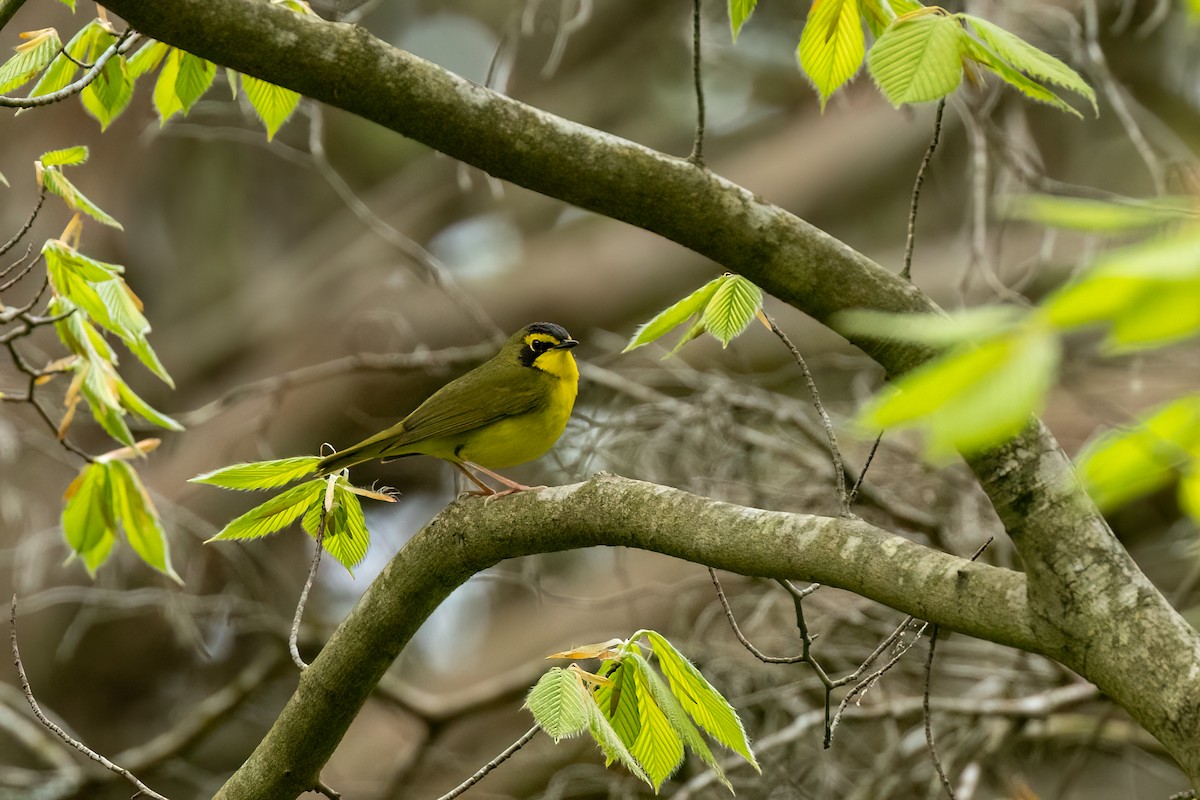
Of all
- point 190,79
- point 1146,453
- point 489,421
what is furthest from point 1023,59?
point 489,421

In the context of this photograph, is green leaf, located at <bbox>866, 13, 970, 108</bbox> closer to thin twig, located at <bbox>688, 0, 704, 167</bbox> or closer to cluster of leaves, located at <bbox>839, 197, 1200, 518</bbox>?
thin twig, located at <bbox>688, 0, 704, 167</bbox>

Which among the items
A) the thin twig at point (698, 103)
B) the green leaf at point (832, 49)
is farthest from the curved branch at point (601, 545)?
the green leaf at point (832, 49)

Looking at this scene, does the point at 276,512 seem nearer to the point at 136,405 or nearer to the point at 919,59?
the point at 136,405

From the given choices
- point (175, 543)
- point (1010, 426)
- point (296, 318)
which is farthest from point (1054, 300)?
point (296, 318)

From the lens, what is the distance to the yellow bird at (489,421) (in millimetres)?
4129

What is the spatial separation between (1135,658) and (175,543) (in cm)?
581

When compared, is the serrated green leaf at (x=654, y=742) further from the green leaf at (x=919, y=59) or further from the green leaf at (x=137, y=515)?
the green leaf at (x=137, y=515)

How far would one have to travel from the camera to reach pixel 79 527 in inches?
122

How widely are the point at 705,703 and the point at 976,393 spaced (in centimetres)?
166

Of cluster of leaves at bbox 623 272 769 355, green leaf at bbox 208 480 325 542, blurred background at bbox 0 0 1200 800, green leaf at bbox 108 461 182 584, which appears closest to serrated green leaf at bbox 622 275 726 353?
cluster of leaves at bbox 623 272 769 355

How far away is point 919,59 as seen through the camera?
6.31ft

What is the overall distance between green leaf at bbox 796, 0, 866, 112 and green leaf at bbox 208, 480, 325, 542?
1.44 meters

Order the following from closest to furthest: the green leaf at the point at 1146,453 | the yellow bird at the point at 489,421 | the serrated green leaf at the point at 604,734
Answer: the green leaf at the point at 1146,453 → the serrated green leaf at the point at 604,734 → the yellow bird at the point at 489,421

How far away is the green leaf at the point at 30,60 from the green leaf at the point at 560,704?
1895mm
